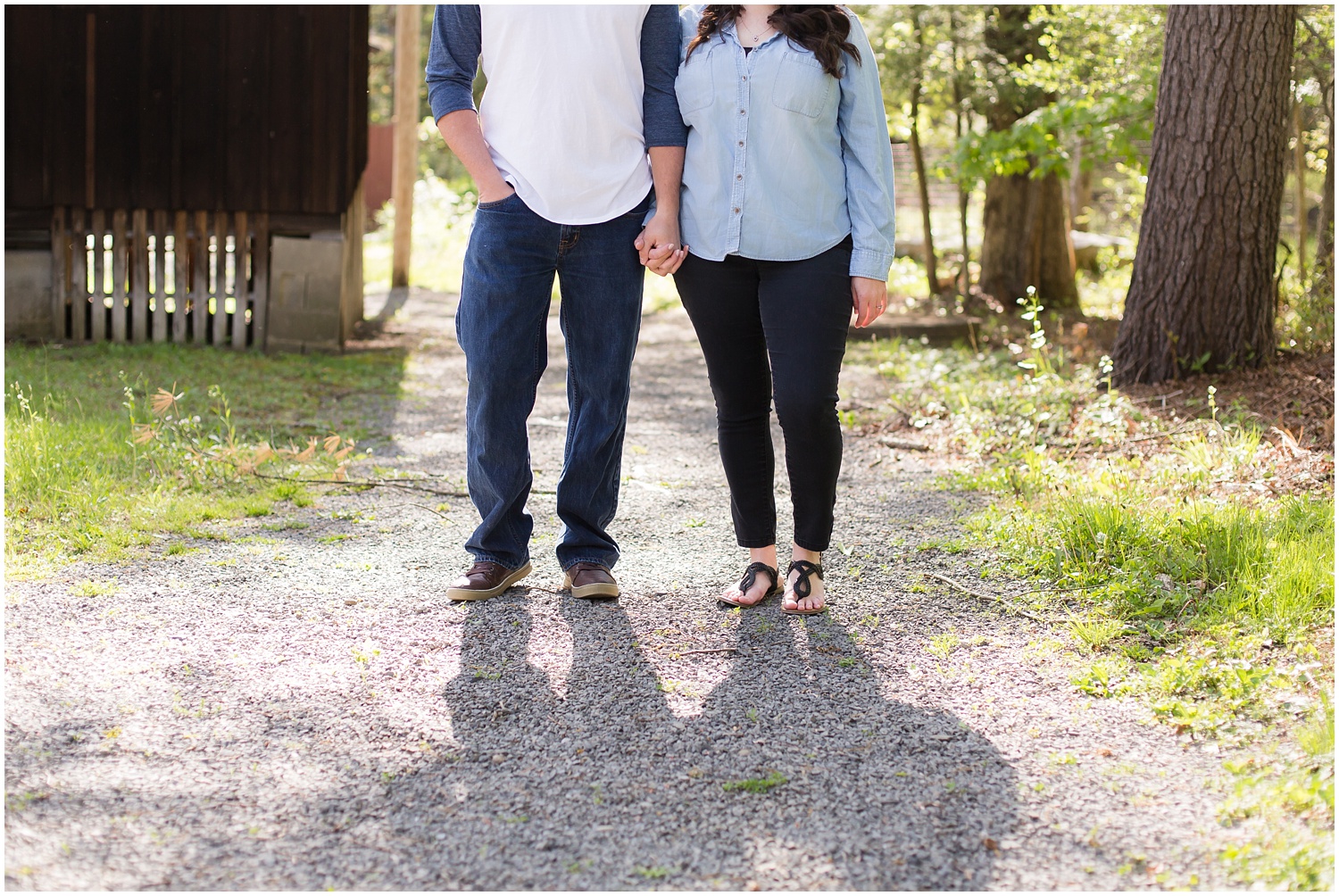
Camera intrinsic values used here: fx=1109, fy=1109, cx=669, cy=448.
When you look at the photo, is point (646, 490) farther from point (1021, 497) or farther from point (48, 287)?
point (48, 287)

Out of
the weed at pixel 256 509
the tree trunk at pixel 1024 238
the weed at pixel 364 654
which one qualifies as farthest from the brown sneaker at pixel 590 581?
the tree trunk at pixel 1024 238

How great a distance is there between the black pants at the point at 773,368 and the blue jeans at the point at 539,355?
227 millimetres

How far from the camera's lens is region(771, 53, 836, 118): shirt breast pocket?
8.98 feet

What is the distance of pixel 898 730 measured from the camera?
2395 mm

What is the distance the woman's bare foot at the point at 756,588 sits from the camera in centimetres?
313

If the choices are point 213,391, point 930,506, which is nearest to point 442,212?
point 213,391

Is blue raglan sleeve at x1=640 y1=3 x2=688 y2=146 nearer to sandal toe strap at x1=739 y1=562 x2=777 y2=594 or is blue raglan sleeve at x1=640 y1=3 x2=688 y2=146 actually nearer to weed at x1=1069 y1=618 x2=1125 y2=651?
sandal toe strap at x1=739 y1=562 x2=777 y2=594

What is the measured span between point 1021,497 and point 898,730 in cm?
197

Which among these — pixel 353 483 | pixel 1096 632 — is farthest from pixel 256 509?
pixel 1096 632

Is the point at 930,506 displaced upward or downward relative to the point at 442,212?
downward

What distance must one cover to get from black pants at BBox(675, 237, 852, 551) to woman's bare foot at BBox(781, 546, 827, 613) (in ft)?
0.11

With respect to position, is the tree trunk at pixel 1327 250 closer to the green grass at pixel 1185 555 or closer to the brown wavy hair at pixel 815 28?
the green grass at pixel 1185 555

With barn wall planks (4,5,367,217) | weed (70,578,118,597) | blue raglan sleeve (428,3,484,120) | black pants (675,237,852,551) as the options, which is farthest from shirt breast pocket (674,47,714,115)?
barn wall planks (4,5,367,217)

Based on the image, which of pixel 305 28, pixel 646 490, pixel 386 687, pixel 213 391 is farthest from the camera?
pixel 305 28
